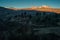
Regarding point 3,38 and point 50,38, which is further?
point 50,38

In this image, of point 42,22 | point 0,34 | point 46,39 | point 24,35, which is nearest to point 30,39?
point 24,35

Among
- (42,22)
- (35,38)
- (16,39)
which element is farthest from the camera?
(42,22)

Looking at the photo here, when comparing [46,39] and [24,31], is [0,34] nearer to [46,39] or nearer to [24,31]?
[24,31]

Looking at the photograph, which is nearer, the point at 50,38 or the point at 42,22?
the point at 50,38

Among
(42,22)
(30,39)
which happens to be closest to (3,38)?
(30,39)

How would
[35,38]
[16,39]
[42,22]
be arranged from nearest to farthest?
[16,39], [35,38], [42,22]

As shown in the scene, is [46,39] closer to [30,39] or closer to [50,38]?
[50,38]

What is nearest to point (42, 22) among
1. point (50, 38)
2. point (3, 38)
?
point (50, 38)
